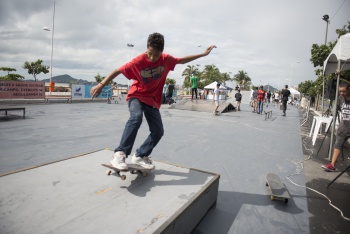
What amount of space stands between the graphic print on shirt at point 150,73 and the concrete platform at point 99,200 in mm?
1281

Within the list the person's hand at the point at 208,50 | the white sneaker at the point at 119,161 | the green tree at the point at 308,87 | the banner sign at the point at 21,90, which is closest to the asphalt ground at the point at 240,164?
the white sneaker at the point at 119,161

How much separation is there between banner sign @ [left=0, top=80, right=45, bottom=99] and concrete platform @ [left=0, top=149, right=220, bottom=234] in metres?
15.2

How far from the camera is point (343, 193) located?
331cm

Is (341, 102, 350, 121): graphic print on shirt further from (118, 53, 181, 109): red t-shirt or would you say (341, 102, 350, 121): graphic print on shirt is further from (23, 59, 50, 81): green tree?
(23, 59, 50, 81): green tree

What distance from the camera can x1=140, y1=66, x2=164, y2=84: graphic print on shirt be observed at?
2.76 meters

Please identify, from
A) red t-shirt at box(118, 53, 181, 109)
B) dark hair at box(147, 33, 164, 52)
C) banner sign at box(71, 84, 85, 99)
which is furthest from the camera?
banner sign at box(71, 84, 85, 99)

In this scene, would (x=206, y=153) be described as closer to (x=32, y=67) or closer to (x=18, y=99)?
(x=18, y=99)

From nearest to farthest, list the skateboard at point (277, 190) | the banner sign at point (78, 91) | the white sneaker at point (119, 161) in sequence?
1. the white sneaker at point (119, 161)
2. the skateboard at point (277, 190)
3. the banner sign at point (78, 91)

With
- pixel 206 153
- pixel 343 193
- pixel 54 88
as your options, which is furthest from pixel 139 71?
pixel 54 88

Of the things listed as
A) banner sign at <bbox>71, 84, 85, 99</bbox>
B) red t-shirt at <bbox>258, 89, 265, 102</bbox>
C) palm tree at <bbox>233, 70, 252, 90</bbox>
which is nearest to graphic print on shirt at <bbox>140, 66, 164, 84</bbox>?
red t-shirt at <bbox>258, 89, 265, 102</bbox>

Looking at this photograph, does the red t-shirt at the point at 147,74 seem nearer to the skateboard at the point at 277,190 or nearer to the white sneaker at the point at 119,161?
the white sneaker at the point at 119,161

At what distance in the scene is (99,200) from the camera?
2066mm

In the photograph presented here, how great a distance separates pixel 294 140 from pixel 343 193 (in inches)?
163

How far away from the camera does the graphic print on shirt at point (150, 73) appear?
2.76 metres
